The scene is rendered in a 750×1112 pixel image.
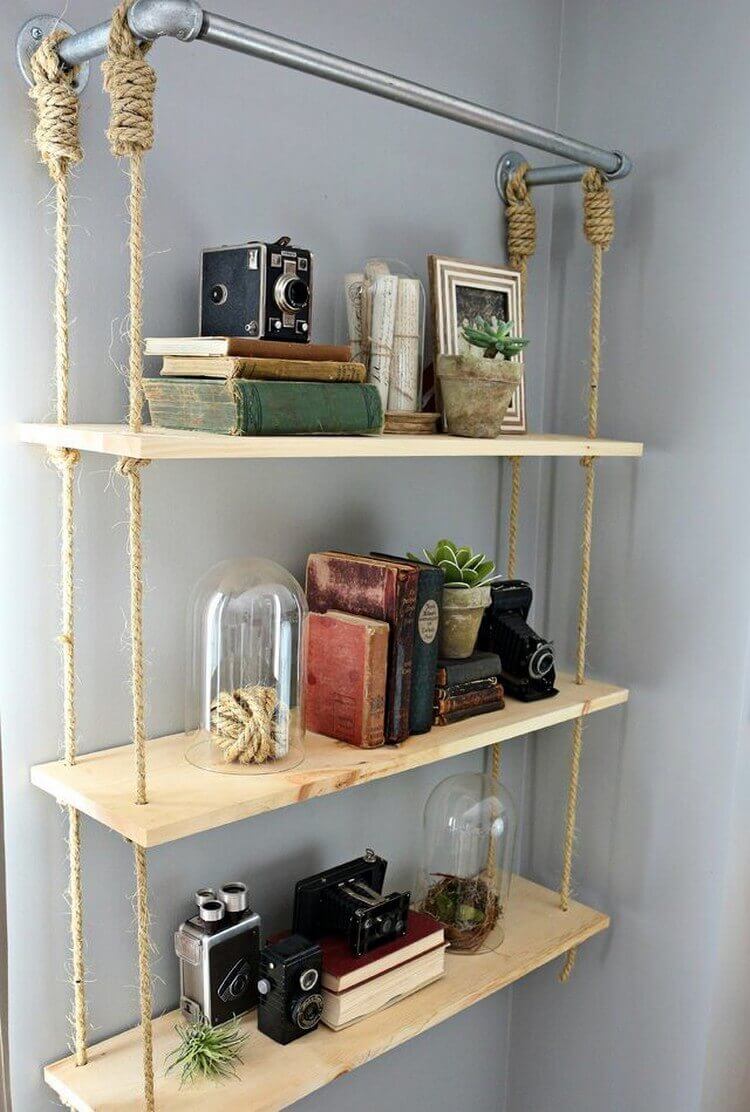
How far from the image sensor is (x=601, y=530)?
155 centimetres

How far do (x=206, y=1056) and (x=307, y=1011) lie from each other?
13cm

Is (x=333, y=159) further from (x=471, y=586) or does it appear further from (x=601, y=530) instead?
(x=601, y=530)

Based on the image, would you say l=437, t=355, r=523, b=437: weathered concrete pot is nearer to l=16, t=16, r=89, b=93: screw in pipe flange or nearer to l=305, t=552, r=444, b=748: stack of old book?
l=305, t=552, r=444, b=748: stack of old book

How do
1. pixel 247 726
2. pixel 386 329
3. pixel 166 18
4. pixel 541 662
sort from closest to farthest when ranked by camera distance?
1. pixel 166 18
2. pixel 247 726
3. pixel 386 329
4. pixel 541 662

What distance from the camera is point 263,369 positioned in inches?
38.2

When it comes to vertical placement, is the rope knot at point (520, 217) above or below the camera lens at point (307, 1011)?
above

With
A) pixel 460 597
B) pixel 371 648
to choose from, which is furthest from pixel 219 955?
pixel 460 597

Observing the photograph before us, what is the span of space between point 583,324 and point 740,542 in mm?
409

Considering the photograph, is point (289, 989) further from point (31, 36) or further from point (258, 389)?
point (31, 36)

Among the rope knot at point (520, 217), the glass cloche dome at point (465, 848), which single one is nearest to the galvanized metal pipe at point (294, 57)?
the rope knot at point (520, 217)

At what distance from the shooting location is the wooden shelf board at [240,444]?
2.85 feet

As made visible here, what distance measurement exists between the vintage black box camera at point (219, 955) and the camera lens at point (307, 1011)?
0.07m

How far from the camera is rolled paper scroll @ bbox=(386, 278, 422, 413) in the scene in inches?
47.1

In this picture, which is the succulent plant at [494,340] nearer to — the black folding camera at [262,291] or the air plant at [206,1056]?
the black folding camera at [262,291]
